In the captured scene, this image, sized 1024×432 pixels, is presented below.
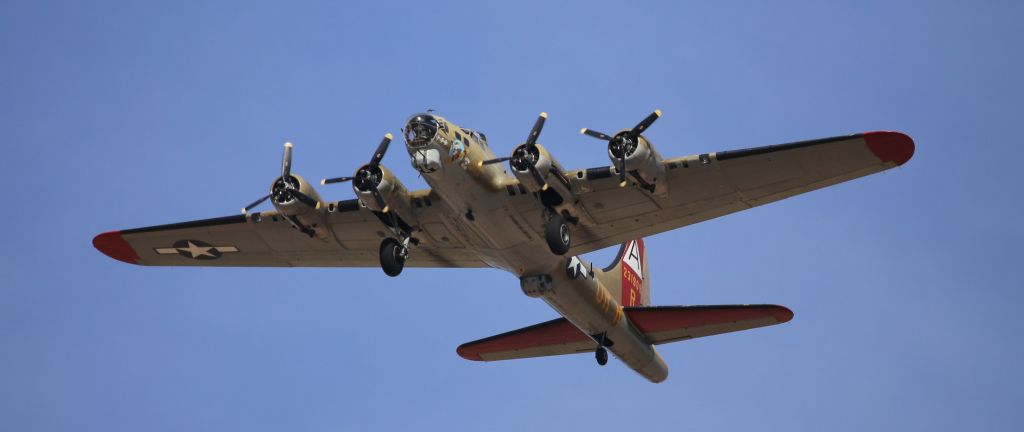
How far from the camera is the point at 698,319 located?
3769cm

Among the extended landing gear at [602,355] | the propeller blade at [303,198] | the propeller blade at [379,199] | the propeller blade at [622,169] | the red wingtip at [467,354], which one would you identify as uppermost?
the propeller blade at [303,198]

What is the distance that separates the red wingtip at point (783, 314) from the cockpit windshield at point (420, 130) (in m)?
11.8

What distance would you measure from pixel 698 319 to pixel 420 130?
11941 mm

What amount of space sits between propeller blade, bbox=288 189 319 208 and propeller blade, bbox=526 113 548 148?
24.0 feet

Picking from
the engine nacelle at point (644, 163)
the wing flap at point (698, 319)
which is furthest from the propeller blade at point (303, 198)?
the wing flap at point (698, 319)

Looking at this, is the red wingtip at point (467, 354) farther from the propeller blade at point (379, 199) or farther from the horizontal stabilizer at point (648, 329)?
the propeller blade at point (379, 199)

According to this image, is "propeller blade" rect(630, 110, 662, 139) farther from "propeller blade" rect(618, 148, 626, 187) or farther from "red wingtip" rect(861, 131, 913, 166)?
"red wingtip" rect(861, 131, 913, 166)

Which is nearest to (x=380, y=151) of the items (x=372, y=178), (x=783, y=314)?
(x=372, y=178)

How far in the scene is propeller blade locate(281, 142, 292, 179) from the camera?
34562 mm

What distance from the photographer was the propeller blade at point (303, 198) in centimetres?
3428

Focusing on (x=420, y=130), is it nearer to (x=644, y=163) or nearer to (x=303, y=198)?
(x=303, y=198)

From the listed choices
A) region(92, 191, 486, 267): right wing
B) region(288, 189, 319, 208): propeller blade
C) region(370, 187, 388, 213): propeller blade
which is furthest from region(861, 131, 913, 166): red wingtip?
region(288, 189, 319, 208): propeller blade

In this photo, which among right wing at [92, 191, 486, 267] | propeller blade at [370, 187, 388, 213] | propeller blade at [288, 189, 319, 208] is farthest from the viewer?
right wing at [92, 191, 486, 267]

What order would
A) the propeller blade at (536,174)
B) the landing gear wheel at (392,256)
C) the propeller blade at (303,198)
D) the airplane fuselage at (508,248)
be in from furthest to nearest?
the propeller blade at (303,198) < the landing gear wheel at (392,256) < the airplane fuselage at (508,248) < the propeller blade at (536,174)
